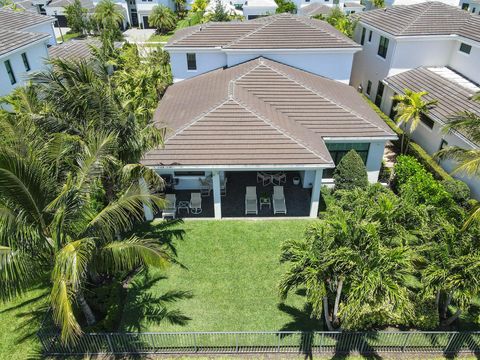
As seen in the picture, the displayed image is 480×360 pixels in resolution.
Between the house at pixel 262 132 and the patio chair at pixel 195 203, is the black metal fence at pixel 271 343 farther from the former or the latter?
the patio chair at pixel 195 203

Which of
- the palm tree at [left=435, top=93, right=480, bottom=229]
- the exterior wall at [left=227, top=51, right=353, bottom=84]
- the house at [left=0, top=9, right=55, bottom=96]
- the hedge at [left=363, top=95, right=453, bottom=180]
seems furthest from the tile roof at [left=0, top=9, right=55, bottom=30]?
the palm tree at [left=435, top=93, right=480, bottom=229]

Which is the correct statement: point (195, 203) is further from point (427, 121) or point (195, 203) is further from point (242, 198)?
point (427, 121)

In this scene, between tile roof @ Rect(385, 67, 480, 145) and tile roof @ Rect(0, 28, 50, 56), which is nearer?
tile roof @ Rect(385, 67, 480, 145)

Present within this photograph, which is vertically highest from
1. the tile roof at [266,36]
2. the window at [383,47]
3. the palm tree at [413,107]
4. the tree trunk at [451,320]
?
the tile roof at [266,36]

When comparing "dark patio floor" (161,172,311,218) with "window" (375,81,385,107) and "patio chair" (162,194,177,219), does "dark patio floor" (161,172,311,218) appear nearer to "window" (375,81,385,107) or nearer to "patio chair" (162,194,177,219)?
"patio chair" (162,194,177,219)

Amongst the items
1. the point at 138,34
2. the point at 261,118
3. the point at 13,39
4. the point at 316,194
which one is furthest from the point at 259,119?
the point at 138,34

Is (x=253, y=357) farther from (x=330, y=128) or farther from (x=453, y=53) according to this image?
(x=453, y=53)

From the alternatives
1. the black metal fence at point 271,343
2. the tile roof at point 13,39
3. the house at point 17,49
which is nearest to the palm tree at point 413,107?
the black metal fence at point 271,343
